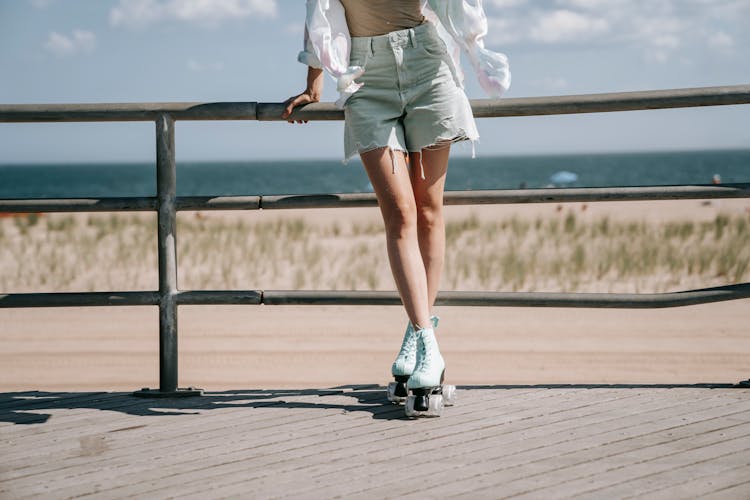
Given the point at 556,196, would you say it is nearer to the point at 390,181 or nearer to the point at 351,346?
the point at 390,181

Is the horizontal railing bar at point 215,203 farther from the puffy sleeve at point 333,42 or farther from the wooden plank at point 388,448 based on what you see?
the wooden plank at point 388,448

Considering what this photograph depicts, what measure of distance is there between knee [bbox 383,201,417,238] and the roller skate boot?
36cm

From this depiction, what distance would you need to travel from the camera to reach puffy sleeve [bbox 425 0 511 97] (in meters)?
3.30

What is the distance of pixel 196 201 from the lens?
3688mm

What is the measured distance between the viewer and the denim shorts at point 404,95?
3318 mm

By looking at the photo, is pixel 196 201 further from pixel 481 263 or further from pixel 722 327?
pixel 481 263

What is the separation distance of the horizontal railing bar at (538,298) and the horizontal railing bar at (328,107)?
2.31 feet

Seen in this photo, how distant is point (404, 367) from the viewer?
343 cm

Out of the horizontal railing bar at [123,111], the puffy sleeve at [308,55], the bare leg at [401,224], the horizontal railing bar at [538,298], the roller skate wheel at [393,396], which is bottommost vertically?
the roller skate wheel at [393,396]

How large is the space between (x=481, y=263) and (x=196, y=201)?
26.4ft

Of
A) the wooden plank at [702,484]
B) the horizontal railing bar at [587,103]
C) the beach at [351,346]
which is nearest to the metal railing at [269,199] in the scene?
the horizontal railing bar at [587,103]

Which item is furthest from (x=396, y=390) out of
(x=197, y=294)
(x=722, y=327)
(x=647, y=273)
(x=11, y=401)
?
(x=647, y=273)

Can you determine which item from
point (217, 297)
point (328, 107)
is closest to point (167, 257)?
point (217, 297)

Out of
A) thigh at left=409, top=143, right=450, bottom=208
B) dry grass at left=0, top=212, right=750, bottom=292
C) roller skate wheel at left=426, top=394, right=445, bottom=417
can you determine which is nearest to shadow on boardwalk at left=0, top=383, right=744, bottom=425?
Answer: roller skate wheel at left=426, top=394, right=445, bottom=417
